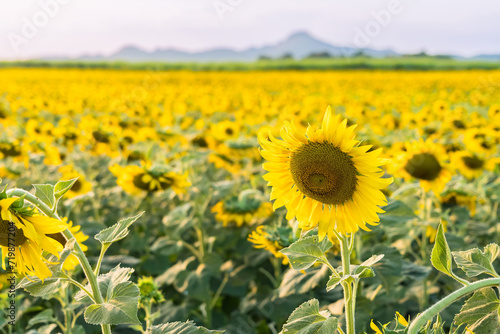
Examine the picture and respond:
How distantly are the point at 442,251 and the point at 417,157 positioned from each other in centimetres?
192

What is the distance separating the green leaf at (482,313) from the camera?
111 centimetres

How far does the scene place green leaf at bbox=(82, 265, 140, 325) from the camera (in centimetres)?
117

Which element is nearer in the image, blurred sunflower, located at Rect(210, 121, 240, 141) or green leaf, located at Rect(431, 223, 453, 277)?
green leaf, located at Rect(431, 223, 453, 277)

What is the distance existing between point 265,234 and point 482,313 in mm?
1091

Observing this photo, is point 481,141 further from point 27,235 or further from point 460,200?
point 27,235

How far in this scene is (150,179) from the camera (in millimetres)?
2742

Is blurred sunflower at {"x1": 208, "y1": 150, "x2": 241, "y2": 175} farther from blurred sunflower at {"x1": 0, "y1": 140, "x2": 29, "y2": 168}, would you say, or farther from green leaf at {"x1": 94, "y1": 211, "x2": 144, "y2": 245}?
green leaf at {"x1": 94, "y1": 211, "x2": 144, "y2": 245}

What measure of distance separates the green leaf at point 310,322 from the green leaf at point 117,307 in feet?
1.44

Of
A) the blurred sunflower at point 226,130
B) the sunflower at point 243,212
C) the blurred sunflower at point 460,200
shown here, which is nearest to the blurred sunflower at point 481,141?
the blurred sunflower at point 460,200

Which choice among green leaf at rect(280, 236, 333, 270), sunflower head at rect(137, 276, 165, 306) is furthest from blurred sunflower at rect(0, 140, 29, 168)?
green leaf at rect(280, 236, 333, 270)

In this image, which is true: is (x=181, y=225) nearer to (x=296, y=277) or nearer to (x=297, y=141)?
(x=296, y=277)

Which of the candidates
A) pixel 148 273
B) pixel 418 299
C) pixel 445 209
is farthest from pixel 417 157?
pixel 148 273

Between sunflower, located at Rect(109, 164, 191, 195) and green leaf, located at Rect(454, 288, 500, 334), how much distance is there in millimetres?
1926

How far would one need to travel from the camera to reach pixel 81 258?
1228 mm
